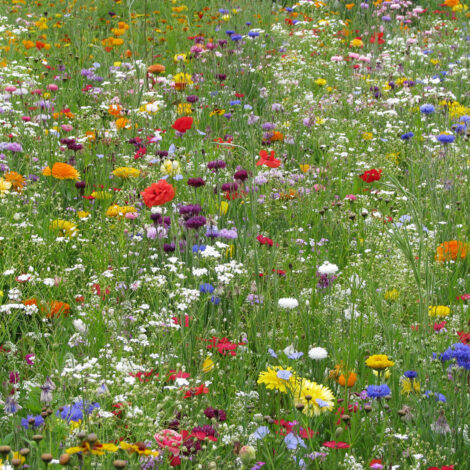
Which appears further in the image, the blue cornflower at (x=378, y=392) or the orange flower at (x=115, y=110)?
the orange flower at (x=115, y=110)

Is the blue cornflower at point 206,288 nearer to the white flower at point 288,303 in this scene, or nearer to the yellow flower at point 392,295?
the white flower at point 288,303

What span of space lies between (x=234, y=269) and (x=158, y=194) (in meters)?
0.41

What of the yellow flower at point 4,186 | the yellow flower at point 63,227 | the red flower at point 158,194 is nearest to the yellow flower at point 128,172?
the yellow flower at point 63,227

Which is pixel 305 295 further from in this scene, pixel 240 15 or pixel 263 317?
pixel 240 15

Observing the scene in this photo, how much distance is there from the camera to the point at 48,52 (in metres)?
6.07

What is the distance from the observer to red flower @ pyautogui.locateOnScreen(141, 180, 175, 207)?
242cm

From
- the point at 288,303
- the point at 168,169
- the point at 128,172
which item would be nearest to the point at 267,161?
the point at 168,169

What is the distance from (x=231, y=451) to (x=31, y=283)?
1.08m

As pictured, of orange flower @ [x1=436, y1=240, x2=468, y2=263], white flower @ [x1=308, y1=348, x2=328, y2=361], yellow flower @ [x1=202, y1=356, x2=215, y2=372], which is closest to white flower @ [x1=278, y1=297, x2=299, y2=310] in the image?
A: white flower @ [x1=308, y1=348, x2=328, y2=361]

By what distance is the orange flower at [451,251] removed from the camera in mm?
2707

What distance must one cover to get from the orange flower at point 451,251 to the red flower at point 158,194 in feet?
3.82

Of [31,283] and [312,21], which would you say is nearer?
[31,283]

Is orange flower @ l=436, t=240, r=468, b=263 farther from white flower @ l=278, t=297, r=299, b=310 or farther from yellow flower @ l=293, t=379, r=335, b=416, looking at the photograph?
yellow flower @ l=293, t=379, r=335, b=416

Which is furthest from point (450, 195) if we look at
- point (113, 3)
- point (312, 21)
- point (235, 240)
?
point (113, 3)
